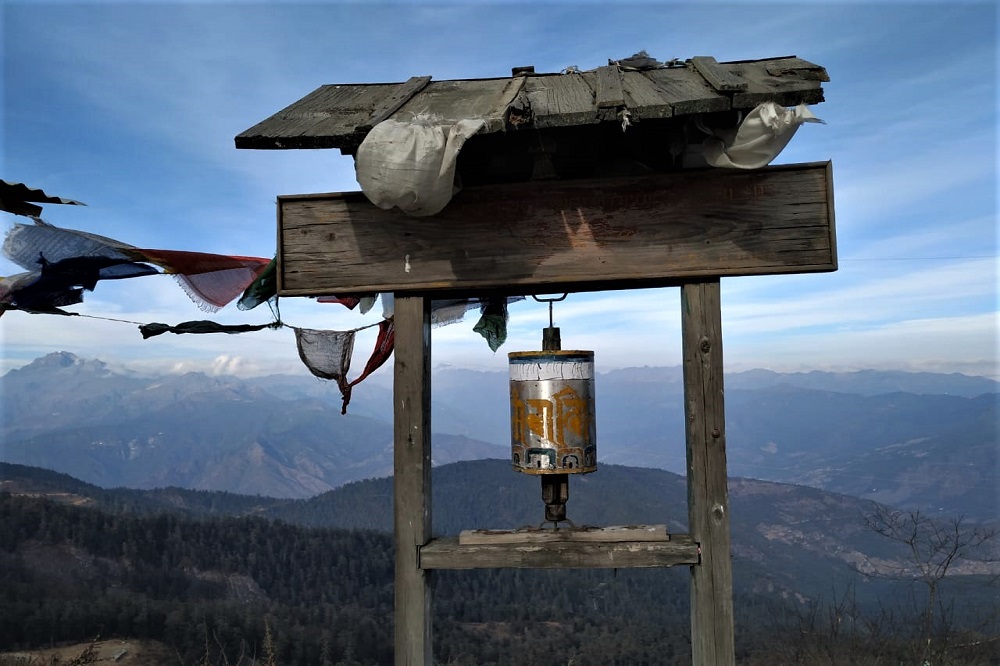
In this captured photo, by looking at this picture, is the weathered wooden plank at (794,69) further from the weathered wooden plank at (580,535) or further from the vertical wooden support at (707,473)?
the weathered wooden plank at (580,535)

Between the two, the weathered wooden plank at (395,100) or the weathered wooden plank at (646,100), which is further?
the weathered wooden plank at (395,100)

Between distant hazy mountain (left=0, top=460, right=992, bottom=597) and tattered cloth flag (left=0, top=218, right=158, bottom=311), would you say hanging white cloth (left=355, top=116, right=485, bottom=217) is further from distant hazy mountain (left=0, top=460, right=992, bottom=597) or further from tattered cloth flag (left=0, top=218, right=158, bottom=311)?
distant hazy mountain (left=0, top=460, right=992, bottom=597)

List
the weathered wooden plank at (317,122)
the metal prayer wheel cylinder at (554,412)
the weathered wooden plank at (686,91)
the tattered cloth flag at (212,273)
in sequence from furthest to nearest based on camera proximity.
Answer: the tattered cloth flag at (212,273)
the metal prayer wheel cylinder at (554,412)
the weathered wooden plank at (317,122)
the weathered wooden plank at (686,91)

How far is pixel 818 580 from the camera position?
110688 mm

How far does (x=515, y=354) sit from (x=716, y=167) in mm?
1385

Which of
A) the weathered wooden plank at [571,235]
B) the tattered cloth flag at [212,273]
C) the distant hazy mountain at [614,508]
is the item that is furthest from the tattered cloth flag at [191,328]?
the distant hazy mountain at [614,508]

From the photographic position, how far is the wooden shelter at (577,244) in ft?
11.3

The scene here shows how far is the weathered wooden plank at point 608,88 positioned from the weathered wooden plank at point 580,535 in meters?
2.00

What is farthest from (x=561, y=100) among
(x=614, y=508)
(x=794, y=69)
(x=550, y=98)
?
(x=614, y=508)

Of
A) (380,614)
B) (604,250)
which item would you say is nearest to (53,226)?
(604,250)

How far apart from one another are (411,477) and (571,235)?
1478 mm

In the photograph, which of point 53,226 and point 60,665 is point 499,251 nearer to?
point 53,226

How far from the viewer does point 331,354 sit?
271 inches

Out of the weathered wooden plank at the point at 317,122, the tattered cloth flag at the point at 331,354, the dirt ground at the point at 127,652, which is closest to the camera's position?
the weathered wooden plank at the point at 317,122
